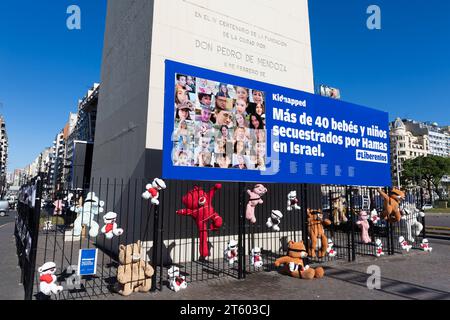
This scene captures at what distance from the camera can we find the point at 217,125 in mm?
7953

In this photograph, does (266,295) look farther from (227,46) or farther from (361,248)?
(227,46)

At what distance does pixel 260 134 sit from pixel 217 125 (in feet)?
5.09

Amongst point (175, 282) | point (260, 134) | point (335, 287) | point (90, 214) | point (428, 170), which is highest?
point (428, 170)

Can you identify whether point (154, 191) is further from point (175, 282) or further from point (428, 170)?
point (428, 170)

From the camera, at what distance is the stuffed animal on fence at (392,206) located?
36.5 ft

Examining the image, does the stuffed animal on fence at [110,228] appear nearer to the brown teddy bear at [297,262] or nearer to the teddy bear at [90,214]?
the teddy bear at [90,214]

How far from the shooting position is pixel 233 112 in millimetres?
8367

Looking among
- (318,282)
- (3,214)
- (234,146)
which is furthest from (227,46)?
(3,214)

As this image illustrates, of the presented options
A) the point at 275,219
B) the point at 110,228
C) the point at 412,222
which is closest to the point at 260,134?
the point at 275,219

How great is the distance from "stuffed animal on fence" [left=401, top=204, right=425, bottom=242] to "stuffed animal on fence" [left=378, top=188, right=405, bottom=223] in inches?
71.6

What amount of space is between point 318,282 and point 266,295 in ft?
6.04

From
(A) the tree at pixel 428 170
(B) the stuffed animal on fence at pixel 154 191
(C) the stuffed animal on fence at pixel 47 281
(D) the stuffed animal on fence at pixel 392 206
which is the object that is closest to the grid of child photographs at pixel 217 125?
(B) the stuffed animal on fence at pixel 154 191

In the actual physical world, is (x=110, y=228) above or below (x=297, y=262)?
above

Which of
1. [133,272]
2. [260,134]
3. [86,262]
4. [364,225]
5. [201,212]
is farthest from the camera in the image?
[364,225]
